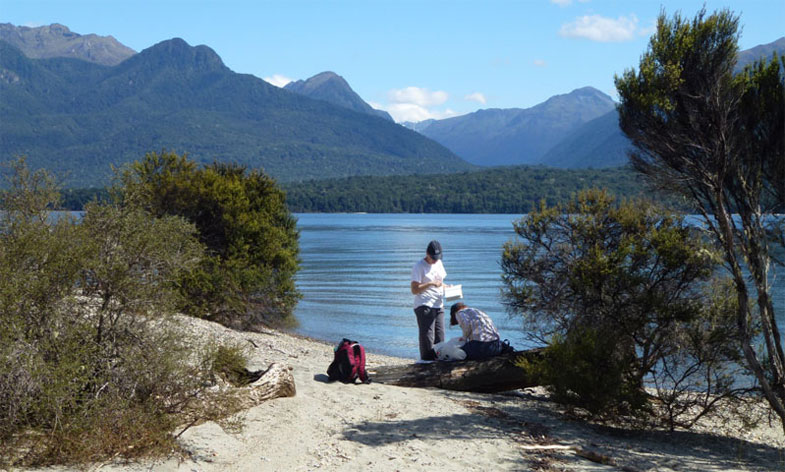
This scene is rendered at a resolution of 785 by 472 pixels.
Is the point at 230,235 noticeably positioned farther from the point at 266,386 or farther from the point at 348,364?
the point at 266,386

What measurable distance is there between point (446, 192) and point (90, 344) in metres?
177

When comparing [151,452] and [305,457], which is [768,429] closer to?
[305,457]

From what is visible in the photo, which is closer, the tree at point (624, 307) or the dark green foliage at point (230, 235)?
the tree at point (624, 307)

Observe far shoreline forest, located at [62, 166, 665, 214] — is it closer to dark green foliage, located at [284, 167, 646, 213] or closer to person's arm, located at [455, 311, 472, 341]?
dark green foliage, located at [284, 167, 646, 213]

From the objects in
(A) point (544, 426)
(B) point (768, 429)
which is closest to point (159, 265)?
(A) point (544, 426)

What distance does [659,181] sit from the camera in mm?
7984

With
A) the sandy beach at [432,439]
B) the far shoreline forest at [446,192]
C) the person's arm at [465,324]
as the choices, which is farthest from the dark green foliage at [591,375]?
the far shoreline forest at [446,192]

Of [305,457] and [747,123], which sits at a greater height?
[747,123]

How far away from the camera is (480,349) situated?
916cm

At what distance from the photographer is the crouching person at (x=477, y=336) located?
9109 millimetres

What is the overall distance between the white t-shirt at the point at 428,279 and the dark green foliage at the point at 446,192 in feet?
473

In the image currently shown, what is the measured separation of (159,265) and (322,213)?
175282mm

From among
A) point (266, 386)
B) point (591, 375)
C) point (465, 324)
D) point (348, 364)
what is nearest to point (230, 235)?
point (348, 364)

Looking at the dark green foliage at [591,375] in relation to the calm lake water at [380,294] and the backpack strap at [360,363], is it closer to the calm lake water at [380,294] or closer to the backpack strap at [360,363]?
the backpack strap at [360,363]
